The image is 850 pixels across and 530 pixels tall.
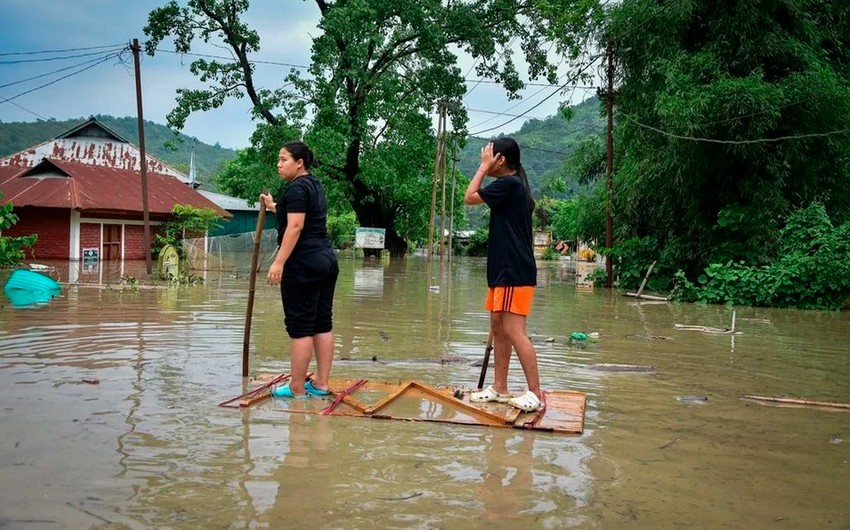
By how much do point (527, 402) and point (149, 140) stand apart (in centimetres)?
12630

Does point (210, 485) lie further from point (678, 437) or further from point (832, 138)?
point (832, 138)

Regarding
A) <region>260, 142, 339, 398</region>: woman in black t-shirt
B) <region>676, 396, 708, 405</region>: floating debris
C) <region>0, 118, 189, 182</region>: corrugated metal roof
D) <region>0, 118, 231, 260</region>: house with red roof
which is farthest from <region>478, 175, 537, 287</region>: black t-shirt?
<region>0, 118, 189, 182</region>: corrugated metal roof

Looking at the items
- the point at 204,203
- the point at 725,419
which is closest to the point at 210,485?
the point at 725,419

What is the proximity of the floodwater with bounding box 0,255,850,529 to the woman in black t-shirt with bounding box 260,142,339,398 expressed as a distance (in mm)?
428

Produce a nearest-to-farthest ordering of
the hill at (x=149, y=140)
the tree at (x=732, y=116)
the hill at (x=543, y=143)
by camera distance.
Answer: the tree at (x=732, y=116), the hill at (x=149, y=140), the hill at (x=543, y=143)

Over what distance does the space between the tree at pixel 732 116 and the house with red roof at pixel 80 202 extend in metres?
21.0

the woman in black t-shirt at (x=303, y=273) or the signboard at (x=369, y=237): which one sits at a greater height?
the signboard at (x=369, y=237)

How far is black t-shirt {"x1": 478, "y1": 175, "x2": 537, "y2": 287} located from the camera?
203 inches

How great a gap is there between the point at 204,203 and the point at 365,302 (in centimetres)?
2387

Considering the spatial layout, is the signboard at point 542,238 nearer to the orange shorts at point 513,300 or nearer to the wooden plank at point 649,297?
the wooden plank at point 649,297

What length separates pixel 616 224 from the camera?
2197 cm

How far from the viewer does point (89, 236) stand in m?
30.8

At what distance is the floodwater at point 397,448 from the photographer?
3299 mm

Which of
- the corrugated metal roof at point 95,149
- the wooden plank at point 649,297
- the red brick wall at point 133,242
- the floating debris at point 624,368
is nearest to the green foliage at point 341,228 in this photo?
the corrugated metal roof at point 95,149
